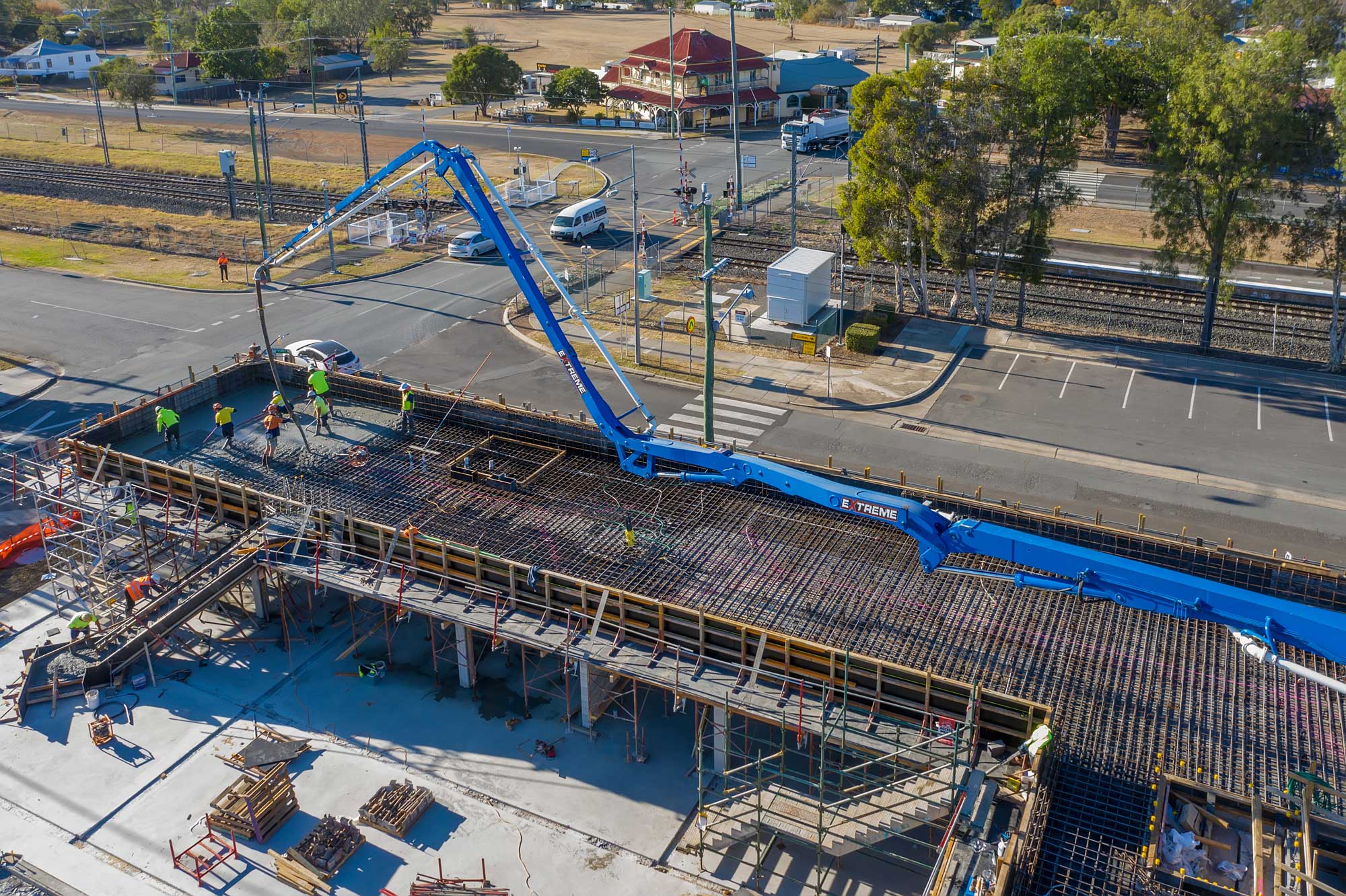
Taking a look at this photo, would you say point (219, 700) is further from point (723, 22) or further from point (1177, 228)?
point (723, 22)

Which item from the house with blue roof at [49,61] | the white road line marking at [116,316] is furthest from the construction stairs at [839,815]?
the house with blue roof at [49,61]

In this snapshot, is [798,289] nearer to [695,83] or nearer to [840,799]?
[840,799]

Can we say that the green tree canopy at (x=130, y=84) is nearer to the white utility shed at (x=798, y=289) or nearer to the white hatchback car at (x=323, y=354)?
the white hatchback car at (x=323, y=354)

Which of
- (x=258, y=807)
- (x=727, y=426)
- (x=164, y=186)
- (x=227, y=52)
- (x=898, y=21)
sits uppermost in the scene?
(x=898, y=21)

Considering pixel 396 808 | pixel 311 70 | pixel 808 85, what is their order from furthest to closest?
1. pixel 311 70
2. pixel 808 85
3. pixel 396 808

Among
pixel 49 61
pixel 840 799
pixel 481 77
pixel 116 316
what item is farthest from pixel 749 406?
pixel 49 61

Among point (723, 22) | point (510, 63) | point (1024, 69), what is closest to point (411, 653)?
point (1024, 69)
